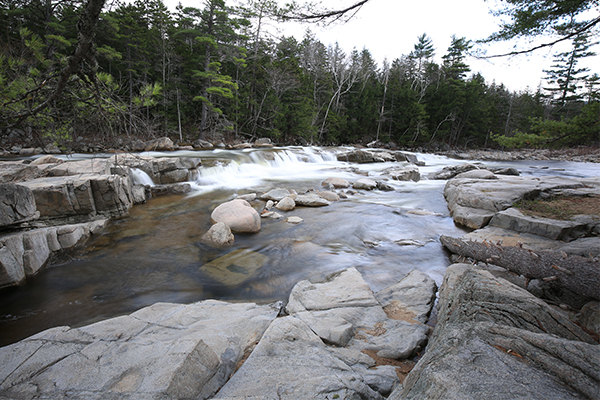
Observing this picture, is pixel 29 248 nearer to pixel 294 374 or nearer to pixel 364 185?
pixel 294 374

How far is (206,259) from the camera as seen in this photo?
4.91 m

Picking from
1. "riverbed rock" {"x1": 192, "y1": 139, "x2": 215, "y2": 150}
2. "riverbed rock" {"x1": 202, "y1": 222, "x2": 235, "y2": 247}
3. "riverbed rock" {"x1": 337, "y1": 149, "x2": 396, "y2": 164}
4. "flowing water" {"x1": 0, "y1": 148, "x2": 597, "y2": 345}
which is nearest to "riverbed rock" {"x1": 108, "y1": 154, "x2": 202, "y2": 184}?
"flowing water" {"x1": 0, "y1": 148, "x2": 597, "y2": 345}

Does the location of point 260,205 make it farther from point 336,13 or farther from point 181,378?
point 181,378

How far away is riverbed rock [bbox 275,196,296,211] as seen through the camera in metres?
7.71

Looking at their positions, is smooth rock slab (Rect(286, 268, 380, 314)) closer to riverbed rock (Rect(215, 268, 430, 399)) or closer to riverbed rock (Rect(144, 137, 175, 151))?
riverbed rock (Rect(215, 268, 430, 399))

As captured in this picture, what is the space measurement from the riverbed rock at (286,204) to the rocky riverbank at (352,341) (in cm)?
405

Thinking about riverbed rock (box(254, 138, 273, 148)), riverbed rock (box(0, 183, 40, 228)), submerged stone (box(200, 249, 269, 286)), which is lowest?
submerged stone (box(200, 249, 269, 286))

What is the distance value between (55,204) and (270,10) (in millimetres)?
5722

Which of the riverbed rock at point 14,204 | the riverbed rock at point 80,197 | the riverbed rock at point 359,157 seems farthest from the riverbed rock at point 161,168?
the riverbed rock at point 359,157

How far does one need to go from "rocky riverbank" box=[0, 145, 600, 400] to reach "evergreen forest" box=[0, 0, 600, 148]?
1.83 m

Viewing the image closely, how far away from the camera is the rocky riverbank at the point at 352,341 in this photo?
4.32 ft

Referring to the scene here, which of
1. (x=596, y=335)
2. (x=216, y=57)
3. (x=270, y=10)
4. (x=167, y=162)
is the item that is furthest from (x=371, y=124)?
(x=596, y=335)

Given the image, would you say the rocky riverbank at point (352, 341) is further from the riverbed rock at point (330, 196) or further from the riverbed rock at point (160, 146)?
the riverbed rock at point (160, 146)

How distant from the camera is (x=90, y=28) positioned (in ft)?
6.28
